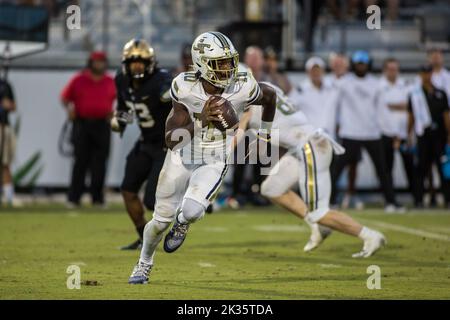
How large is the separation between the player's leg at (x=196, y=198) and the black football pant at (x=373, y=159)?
21.2 ft

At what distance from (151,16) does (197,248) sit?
758cm

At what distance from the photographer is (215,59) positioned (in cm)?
698

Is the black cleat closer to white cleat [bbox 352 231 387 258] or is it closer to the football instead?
white cleat [bbox 352 231 387 258]

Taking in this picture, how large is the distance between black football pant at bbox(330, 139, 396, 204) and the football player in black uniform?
4616mm

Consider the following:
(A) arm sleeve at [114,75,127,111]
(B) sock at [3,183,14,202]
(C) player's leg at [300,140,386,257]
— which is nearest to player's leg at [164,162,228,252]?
(C) player's leg at [300,140,386,257]

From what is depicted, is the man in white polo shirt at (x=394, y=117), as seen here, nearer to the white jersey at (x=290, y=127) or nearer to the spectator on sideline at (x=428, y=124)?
the spectator on sideline at (x=428, y=124)

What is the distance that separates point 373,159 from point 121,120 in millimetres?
5237

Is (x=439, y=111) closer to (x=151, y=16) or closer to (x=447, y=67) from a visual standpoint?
(x=447, y=67)

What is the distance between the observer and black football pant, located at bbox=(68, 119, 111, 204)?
46.2 feet

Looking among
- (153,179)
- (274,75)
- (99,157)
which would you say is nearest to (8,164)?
(99,157)

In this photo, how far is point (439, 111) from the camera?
14.2 meters
